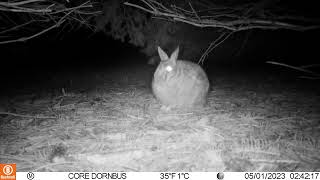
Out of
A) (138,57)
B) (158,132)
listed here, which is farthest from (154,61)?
(158,132)

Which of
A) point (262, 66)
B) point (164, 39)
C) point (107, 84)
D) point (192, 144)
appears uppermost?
point (164, 39)

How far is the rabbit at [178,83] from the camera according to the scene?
3811 mm

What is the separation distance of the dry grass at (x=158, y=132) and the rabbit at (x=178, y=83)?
0.17m

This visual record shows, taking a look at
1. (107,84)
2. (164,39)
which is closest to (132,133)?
(107,84)

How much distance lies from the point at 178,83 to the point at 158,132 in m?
0.92

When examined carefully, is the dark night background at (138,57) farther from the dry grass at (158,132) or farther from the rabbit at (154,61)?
the dry grass at (158,132)

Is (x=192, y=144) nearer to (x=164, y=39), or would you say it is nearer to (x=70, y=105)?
(x=70, y=105)

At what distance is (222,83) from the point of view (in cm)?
550

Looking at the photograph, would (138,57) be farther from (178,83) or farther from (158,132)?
(158,132)

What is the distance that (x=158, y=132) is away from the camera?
3199 mm

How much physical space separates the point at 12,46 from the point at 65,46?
1960mm

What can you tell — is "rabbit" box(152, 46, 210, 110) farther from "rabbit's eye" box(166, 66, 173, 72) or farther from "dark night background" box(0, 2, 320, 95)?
"dark night background" box(0, 2, 320, 95)

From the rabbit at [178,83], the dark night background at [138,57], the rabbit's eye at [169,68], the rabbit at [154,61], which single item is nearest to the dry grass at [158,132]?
the rabbit at [178,83]

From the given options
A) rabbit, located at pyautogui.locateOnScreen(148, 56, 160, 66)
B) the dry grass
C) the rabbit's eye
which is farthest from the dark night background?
the rabbit's eye
